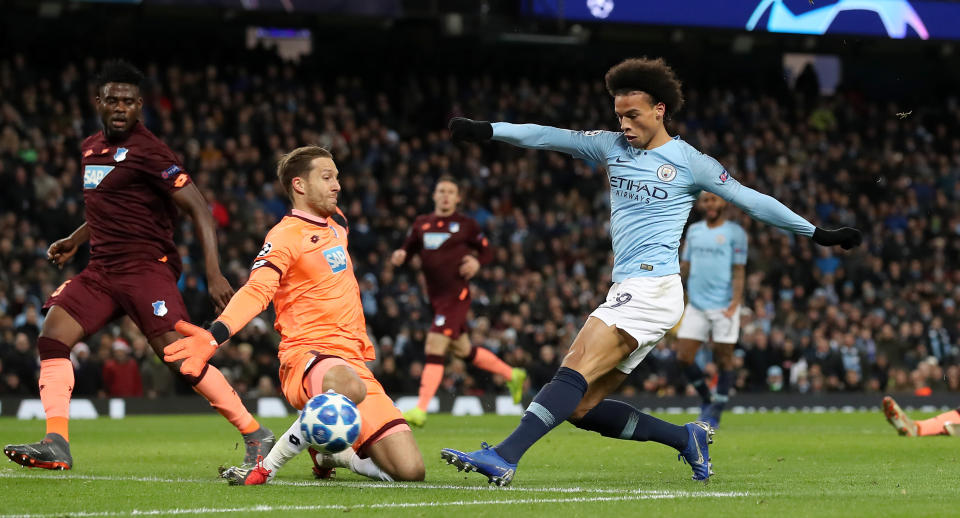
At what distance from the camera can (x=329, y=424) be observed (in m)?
6.46

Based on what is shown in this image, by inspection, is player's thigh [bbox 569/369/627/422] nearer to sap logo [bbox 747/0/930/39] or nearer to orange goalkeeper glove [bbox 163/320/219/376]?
orange goalkeeper glove [bbox 163/320/219/376]

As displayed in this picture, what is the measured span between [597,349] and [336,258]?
1.53m

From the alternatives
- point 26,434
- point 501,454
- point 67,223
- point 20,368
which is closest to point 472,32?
point 67,223

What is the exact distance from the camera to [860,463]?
8773mm

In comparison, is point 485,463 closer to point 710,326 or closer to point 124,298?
point 124,298

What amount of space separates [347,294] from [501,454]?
1370 mm

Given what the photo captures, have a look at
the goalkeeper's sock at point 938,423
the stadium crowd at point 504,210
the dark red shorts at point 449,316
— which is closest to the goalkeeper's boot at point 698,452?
the goalkeeper's sock at point 938,423

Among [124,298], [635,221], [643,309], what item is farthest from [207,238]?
[643,309]

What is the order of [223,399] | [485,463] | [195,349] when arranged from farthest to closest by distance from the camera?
[223,399] < [485,463] < [195,349]

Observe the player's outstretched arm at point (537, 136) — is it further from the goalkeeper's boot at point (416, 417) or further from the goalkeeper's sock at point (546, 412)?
the goalkeeper's boot at point (416, 417)

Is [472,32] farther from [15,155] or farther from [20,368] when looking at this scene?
[20,368]

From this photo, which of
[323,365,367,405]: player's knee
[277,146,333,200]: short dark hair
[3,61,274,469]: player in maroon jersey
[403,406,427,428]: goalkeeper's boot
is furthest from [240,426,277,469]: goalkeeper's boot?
[403,406,427,428]: goalkeeper's boot

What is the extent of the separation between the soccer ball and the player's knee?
0.39 metres

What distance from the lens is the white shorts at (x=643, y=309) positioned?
6.83 meters
